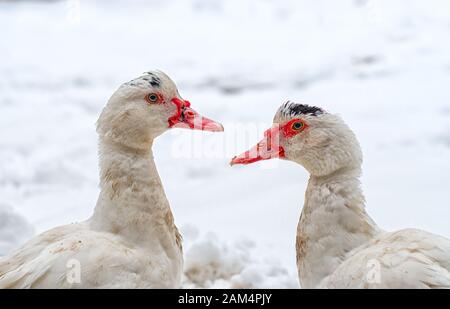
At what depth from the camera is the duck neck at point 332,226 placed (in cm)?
279

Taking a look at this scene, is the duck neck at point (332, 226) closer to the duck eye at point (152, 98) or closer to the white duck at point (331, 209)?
the white duck at point (331, 209)

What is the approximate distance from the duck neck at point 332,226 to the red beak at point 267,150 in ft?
0.71

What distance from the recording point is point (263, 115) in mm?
7152

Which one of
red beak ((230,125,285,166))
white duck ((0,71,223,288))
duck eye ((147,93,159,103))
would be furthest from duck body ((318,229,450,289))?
duck eye ((147,93,159,103))

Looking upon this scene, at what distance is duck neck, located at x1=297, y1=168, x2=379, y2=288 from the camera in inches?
110

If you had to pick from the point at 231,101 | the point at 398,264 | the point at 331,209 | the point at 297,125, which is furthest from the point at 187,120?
the point at 231,101

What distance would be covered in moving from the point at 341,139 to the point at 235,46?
670cm

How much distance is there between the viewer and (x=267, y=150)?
301cm

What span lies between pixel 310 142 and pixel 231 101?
15.8 ft

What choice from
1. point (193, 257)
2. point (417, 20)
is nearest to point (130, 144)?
point (193, 257)

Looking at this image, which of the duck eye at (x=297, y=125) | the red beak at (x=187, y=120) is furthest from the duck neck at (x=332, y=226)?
the red beak at (x=187, y=120)

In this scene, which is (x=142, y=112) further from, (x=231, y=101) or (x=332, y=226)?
(x=231, y=101)

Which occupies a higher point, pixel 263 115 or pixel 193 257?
pixel 263 115
